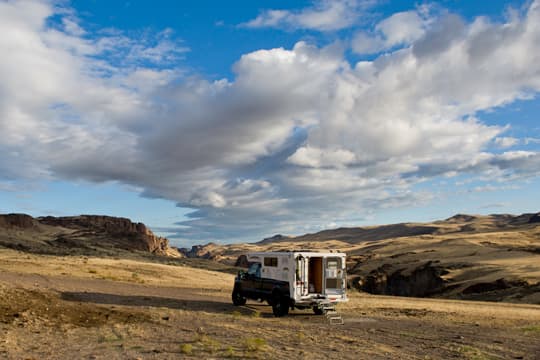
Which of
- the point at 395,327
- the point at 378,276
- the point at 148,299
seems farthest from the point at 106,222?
the point at 395,327

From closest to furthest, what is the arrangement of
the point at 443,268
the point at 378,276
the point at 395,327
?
the point at 395,327 < the point at 443,268 < the point at 378,276

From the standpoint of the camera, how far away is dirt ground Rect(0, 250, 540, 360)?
41.5 feet

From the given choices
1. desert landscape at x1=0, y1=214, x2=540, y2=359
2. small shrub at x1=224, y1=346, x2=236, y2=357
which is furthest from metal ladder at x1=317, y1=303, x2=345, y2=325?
Answer: small shrub at x1=224, y1=346, x2=236, y2=357

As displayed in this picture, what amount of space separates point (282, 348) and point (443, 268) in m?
42.2

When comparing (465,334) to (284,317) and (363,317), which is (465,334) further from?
(284,317)

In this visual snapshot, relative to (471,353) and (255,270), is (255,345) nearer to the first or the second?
(471,353)

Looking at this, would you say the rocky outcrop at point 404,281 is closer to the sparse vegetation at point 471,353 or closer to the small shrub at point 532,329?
the small shrub at point 532,329

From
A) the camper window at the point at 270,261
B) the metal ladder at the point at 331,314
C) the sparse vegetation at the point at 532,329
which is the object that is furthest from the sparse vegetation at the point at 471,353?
the camper window at the point at 270,261

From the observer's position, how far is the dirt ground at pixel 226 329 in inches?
498

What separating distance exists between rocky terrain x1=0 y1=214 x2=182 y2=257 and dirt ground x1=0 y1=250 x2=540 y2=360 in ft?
151

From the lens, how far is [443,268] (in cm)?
5106

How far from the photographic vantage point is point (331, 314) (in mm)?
20562

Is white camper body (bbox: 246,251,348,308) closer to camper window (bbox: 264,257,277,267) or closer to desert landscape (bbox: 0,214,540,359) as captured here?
camper window (bbox: 264,257,277,267)

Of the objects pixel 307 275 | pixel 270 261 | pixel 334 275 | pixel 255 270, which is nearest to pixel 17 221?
pixel 255 270
